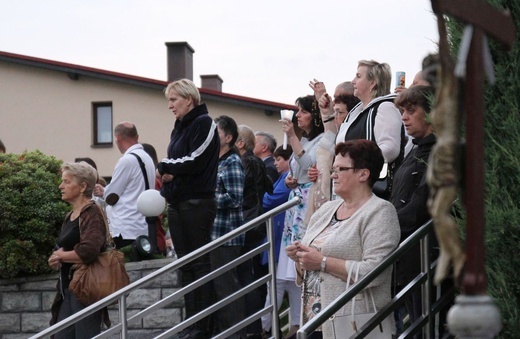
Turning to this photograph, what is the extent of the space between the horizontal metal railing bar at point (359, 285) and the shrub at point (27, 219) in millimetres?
A: 4828

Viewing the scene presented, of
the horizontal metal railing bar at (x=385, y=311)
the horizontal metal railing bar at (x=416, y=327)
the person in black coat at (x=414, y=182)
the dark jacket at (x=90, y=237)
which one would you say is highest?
the person in black coat at (x=414, y=182)

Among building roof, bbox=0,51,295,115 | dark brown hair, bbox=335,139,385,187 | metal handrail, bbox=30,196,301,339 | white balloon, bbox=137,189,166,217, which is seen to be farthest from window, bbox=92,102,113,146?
dark brown hair, bbox=335,139,385,187

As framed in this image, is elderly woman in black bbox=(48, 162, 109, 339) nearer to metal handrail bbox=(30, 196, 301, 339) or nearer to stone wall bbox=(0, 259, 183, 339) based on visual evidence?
metal handrail bbox=(30, 196, 301, 339)

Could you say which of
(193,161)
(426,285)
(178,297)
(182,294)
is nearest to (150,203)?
(193,161)

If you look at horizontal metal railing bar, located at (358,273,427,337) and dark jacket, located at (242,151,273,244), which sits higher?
dark jacket, located at (242,151,273,244)

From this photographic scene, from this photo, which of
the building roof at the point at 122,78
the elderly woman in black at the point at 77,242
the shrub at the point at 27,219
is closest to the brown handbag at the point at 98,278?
the elderly woman in black at the point at 77,242

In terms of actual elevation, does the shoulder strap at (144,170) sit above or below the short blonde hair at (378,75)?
below

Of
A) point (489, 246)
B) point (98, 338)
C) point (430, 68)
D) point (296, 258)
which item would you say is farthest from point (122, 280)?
point (430, 68)

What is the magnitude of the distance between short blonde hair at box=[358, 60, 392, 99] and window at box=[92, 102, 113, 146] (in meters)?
24.3

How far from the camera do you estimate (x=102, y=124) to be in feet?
99.7

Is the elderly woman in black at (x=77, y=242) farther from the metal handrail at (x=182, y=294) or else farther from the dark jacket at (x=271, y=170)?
the dark jacket at (x=271, y=170)

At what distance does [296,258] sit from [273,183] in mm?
4252

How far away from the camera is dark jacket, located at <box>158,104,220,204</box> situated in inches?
282

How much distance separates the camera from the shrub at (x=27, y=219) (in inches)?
347
